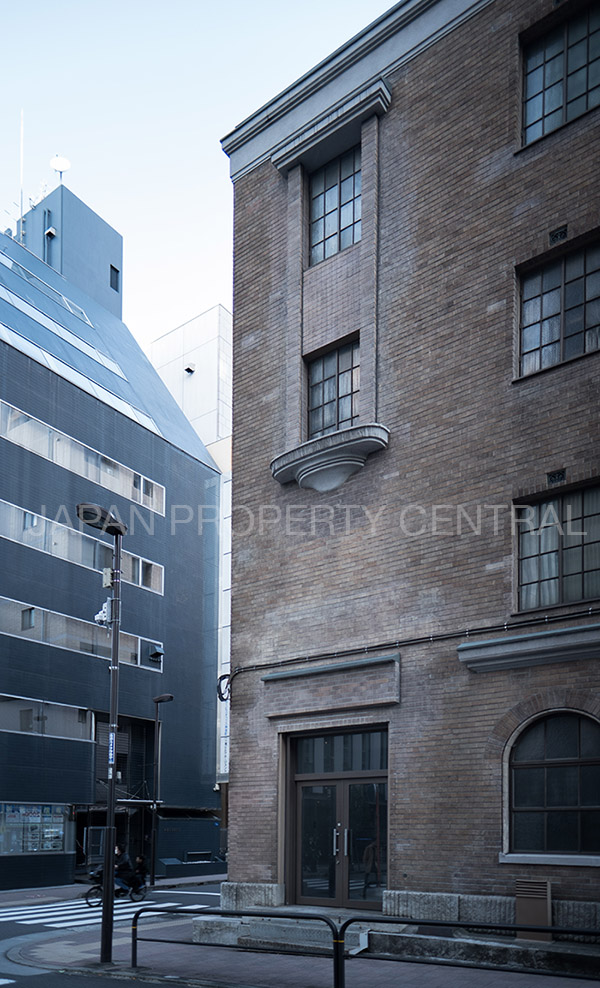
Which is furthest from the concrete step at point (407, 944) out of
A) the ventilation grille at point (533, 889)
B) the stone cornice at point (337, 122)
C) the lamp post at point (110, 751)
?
the stone cornice at point (337, 122)

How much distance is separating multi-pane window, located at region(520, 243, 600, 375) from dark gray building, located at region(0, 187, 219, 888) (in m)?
23.6

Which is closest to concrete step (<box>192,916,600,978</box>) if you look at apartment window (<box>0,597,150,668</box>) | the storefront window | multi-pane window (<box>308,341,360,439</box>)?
multi-pane window (<box>308,341,360,439</box>)

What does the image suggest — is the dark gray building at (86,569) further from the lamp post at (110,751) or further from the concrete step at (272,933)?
the concrete step at (272,933)

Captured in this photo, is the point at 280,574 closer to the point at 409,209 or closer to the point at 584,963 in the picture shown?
the point at 409,209

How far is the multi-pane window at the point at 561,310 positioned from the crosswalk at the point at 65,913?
14.5m

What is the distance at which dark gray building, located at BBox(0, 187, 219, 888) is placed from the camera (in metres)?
33.9

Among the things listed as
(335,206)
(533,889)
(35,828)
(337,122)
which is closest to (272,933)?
(533,889)

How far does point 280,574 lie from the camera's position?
56.9ft

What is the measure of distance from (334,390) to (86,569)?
22.5m

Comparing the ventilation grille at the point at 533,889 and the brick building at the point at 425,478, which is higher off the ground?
the brick building at the point at 425,478

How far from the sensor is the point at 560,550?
13539 mm

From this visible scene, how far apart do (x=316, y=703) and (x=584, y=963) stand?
19.4 feet

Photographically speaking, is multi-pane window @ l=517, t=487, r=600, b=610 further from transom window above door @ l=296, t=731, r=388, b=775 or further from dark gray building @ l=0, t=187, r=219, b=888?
dark gray building @ l=0, t=187, r=219, b=888

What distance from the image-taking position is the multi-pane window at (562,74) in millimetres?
14367
